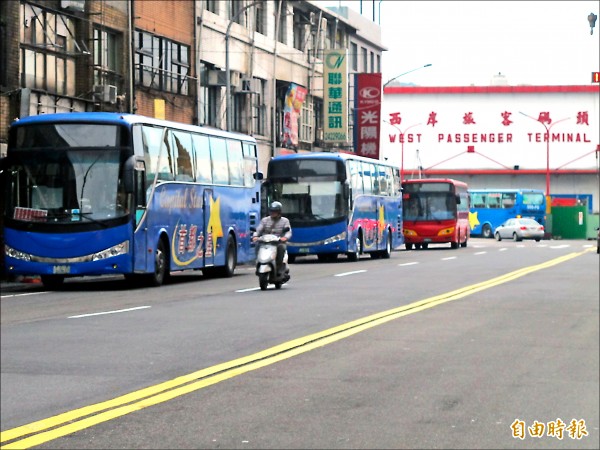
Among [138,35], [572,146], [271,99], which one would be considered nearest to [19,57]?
[138,35]

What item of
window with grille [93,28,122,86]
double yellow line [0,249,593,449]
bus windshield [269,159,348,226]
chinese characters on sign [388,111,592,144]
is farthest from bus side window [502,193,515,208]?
bus windshield [269,159,348,226]

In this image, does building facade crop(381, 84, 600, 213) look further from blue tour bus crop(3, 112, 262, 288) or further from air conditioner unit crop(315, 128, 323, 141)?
air conditioner unit crop(315, 128, 323, 141)

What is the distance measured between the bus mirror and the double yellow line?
8.01 ft

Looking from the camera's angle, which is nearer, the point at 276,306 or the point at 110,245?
the point at 110,245

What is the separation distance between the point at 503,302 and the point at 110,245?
19365 millimetres

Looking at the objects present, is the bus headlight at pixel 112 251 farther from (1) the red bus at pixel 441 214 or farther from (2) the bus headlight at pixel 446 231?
(2) the bus headlight at pixel 446 231

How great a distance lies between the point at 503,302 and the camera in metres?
41.9

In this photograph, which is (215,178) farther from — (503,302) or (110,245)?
(503,302)

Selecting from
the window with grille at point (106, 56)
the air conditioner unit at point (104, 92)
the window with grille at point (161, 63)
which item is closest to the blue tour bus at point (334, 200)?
the air conditioner unit at point (104, 92)

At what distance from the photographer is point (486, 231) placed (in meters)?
98.9

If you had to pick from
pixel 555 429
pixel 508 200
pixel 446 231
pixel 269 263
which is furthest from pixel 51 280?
pixel 508 200

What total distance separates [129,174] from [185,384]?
20.1 ft

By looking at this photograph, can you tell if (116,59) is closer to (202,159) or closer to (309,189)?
(202,159)

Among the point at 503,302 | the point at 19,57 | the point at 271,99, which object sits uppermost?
the point at 19,57
